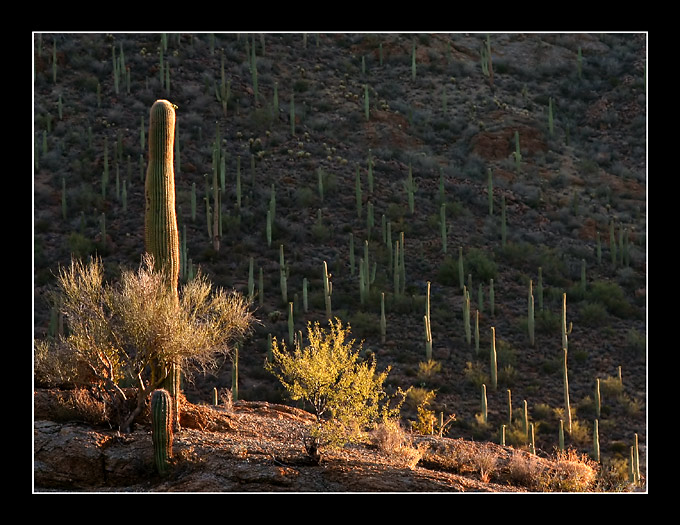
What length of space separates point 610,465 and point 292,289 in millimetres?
11218

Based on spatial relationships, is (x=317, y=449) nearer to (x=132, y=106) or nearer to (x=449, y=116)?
(x=132, y=106)

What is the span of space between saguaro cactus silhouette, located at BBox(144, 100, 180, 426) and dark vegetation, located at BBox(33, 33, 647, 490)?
7595 mm

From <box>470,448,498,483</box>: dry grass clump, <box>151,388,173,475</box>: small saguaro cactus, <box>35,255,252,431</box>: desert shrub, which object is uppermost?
<box>35,255,252,431</box>: desert shrub

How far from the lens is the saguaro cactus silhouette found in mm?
15000

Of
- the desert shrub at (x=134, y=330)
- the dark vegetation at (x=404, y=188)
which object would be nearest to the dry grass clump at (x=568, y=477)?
the dark vegetation at (x=404, y=188)

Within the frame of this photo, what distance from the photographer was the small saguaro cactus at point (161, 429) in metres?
13.3

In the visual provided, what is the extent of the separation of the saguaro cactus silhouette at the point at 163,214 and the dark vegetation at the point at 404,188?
7.59 meters

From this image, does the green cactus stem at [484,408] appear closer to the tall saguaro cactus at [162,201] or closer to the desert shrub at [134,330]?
the desert shrub at [134,330]

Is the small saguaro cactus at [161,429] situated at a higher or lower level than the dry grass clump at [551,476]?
higher

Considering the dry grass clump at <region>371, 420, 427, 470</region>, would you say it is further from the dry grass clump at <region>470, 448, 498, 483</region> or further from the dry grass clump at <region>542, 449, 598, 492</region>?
the dry grass clump at <region>542, 449, 598, 492</region>

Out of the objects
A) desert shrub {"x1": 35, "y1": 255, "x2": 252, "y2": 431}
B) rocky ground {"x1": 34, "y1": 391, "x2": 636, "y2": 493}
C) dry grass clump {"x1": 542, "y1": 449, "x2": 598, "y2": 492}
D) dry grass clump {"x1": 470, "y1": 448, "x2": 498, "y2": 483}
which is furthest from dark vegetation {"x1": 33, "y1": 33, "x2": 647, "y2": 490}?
desert shrub {"x1": 35, "y1": 255, "x2": 252, "y2": 431}

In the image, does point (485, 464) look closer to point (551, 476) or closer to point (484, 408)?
point (551, 476)

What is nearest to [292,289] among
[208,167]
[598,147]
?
[208,167]

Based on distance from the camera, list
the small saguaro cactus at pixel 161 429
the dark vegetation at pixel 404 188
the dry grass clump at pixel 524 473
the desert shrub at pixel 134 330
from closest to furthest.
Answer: the small saguaro cactus at pixel 161 429 < the desert shrub at pixel 134 330 < the dry grass clump at pixel 524 473 < the dark vegetation at pixel 404 188
